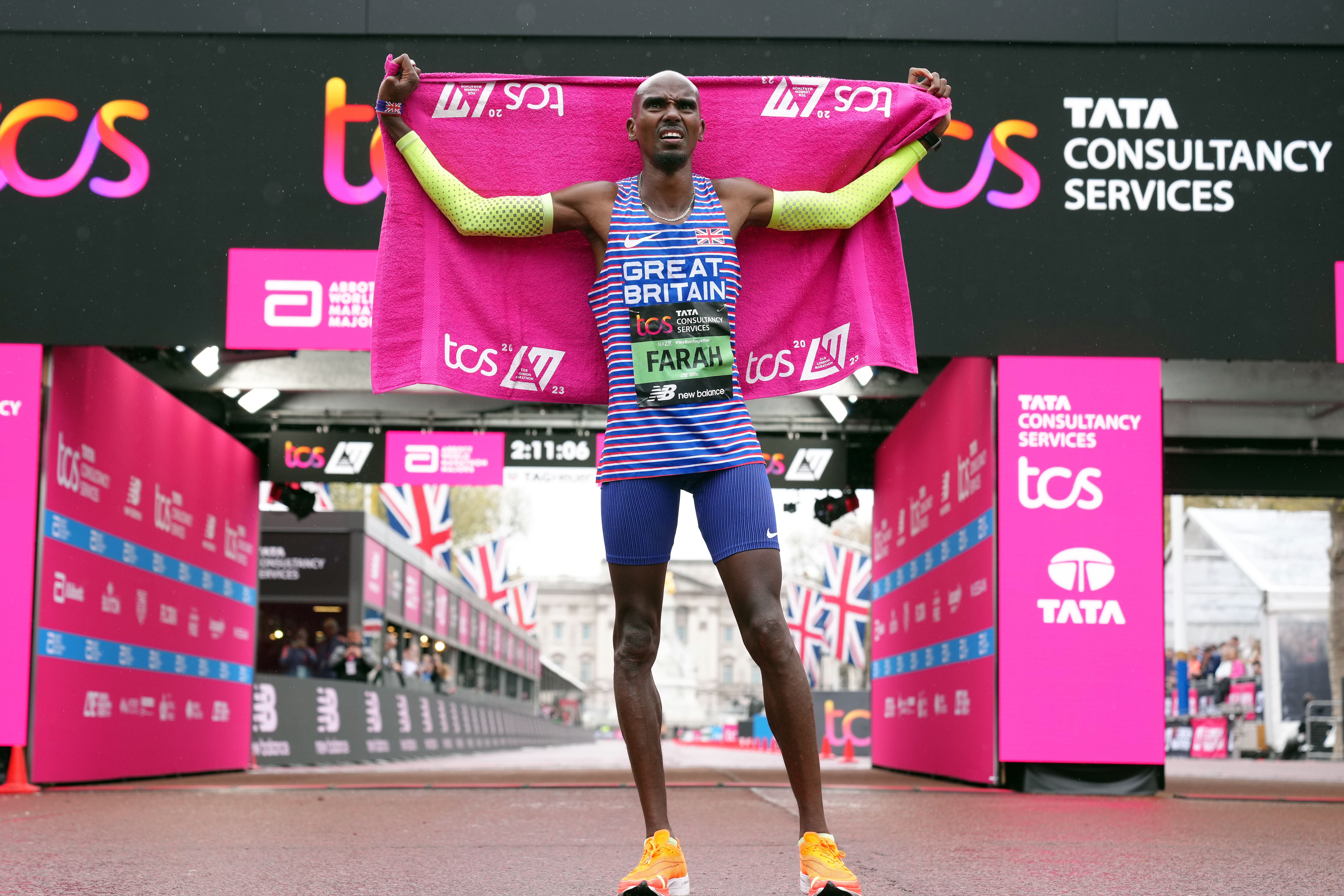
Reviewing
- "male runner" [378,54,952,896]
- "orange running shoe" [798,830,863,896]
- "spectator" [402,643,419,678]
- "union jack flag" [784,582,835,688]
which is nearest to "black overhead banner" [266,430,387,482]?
"spectator" [402,643,419,678]

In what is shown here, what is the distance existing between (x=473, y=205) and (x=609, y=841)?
274cm

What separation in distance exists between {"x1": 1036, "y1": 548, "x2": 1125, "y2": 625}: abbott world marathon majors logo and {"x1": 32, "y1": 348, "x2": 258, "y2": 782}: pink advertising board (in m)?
6.44

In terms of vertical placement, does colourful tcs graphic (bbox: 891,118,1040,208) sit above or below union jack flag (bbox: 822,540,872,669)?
above

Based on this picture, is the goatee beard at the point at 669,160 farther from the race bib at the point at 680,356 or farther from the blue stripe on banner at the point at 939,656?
the blue stripe on banner at the point at 939,656

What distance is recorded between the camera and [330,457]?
1451 centimetres

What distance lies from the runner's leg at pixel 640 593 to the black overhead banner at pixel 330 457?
37.4 ft

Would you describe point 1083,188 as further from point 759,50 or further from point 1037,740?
point 1037,740

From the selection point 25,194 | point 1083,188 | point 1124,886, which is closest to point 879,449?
point 1083,188

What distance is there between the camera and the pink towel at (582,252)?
152 inches

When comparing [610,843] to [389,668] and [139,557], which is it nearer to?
[139,557]

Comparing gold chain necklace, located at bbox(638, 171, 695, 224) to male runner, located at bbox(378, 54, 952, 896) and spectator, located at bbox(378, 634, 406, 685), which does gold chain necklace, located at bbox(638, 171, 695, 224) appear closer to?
male runner, located at bbox(378, 54, 952, 896)

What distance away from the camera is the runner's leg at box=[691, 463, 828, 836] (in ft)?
10.8

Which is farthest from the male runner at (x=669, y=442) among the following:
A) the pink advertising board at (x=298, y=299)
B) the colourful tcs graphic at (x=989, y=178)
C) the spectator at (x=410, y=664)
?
the spectator at (x=410, y=664)

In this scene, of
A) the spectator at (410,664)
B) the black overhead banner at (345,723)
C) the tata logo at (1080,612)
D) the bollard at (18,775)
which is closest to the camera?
the bollard at (18,775)
